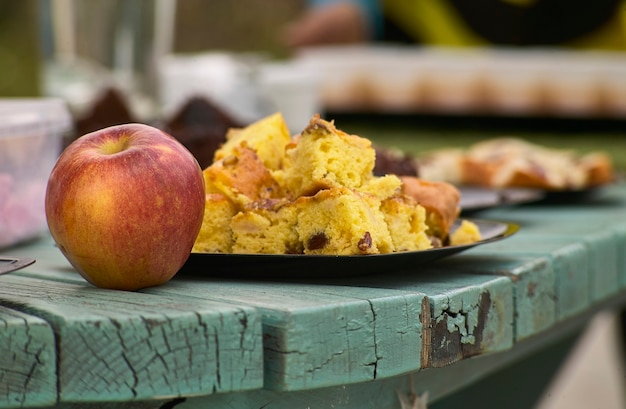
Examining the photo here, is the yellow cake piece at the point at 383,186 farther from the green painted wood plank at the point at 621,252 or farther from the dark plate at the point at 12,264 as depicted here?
the green painted wood plank at the point at 621,252

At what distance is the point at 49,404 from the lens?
67cm

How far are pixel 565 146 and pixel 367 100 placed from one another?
854mm

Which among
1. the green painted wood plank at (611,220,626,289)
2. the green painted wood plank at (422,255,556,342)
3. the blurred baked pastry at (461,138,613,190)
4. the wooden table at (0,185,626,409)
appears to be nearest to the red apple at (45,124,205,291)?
the wooden table at (0,185,626,409)

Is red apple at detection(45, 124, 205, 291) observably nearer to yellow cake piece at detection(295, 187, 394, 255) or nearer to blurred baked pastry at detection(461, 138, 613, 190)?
yellow cake piece at detection(295, 187, 394, 255)

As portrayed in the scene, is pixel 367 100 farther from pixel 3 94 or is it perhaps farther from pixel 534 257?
pixel 534 257

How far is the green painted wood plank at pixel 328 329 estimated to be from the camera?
27.3 inches

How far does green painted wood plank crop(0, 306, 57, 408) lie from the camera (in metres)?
0.66

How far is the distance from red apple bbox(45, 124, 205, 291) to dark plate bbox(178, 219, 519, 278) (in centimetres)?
4

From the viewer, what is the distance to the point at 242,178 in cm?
89

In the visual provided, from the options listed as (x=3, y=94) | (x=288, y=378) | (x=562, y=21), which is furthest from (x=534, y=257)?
(x=3, y=94)

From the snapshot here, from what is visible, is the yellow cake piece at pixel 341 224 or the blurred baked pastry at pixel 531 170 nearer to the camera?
the yellow cake piece at pixel 341 224

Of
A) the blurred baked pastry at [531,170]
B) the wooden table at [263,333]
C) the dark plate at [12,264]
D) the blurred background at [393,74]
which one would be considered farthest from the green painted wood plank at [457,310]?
the blurred background at [393,74]

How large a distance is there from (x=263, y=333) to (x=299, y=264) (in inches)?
4.7

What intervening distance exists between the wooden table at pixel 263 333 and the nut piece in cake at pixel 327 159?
8 centimetres
